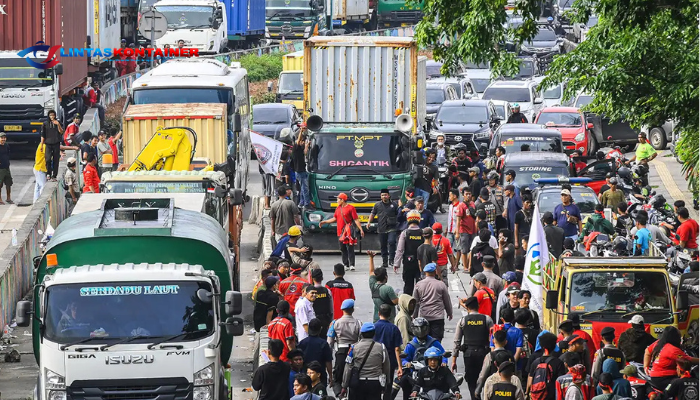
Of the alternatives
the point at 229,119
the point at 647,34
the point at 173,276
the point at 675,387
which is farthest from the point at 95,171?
the point at 675,387

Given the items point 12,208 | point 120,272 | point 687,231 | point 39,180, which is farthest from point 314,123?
point 120,272

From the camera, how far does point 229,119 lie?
1125 inches

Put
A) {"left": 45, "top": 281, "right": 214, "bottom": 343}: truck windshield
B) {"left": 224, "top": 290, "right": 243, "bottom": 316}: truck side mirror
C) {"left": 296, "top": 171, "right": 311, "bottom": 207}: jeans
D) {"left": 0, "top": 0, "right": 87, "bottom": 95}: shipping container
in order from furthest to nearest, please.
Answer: {"left": 0, "top": 0, "right": 87, "bottom": 95}: shipping container
{"left": 296, "top": 171, "right": 311, "bottom": 207}: jeans
{"left": 224, "top": 290, "right": 243, "bottom": 316}: truck side mirror
{"left": 45, "top": 281, "right": 214, "bottom": 343}: truck windshield

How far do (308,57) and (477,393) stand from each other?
46.2 ft

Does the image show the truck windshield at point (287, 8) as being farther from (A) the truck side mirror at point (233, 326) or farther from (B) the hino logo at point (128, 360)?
(B) the hino logo at point (128, 360)

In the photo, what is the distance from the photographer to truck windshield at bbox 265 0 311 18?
2505 inches

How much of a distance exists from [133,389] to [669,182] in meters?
22.8

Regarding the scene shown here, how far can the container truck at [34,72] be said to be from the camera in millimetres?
34375

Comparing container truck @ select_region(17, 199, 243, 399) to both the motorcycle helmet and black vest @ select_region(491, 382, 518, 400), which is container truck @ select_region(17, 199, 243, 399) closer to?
the motorcycle helmet

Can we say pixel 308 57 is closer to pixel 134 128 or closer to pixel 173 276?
pixel 134 128

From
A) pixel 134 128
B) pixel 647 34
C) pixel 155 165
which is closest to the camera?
pixel 647 34

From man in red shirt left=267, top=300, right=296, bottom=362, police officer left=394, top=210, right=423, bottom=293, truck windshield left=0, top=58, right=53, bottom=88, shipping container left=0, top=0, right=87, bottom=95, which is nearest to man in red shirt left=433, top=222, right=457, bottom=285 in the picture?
police officer left=394, top=210, right=423, bottom=293

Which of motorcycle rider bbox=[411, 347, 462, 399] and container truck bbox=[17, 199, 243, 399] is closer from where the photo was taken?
container truck bbox=[17, 199, 243, 399]

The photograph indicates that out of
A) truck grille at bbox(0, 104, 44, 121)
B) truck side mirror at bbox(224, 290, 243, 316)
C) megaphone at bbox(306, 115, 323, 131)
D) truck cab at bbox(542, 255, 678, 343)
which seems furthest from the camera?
truck grille at bbox(0, 104, 44, 121)
